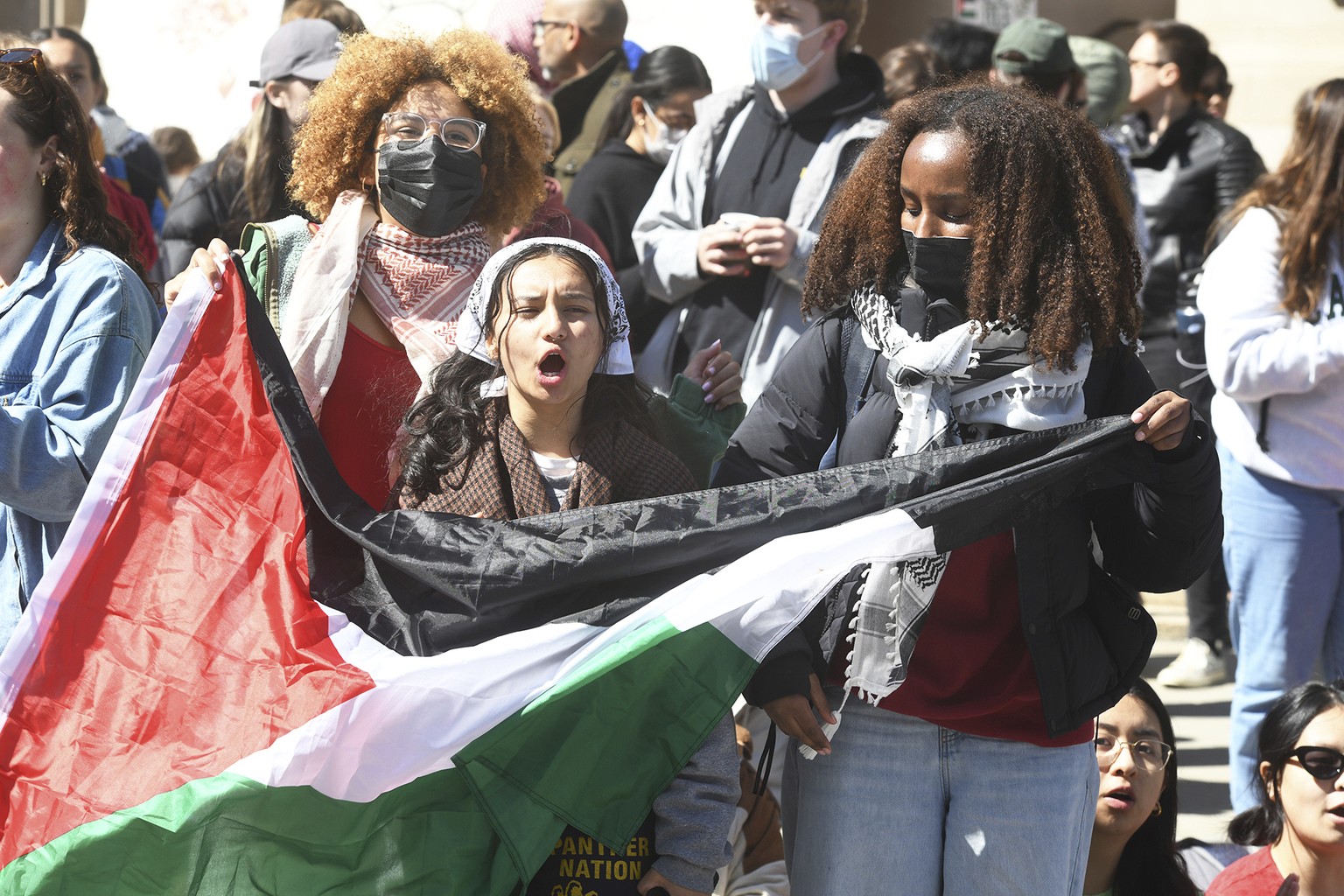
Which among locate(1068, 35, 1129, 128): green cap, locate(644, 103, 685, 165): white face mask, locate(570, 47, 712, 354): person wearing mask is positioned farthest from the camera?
locate(1068, 35, 1129, 128): green cap

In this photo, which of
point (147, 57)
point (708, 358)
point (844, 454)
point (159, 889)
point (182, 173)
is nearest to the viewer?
point (159, 889)

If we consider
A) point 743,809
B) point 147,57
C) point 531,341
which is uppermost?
point 531,341

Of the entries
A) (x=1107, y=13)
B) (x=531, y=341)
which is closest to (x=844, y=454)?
(x=531, y=341)

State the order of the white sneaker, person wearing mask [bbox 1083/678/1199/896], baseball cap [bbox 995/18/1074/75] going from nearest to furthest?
person wearing mask [bbox 1083/678/1199/896] → baseball cap [bbox 995/18/1074/75] → the white sneaker

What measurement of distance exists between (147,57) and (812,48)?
6.49 meters

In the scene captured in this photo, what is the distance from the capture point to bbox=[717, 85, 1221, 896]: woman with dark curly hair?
266cm

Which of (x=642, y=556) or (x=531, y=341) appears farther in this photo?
(x=531, y=341)

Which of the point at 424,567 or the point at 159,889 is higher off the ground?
the point at 424,567

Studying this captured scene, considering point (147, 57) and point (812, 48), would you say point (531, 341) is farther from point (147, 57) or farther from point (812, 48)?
point (147, 57)

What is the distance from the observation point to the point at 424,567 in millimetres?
2734

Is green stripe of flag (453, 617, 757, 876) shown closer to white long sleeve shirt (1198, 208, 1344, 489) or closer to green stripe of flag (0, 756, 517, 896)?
green stripe of flag (0, 756, 517, 896)

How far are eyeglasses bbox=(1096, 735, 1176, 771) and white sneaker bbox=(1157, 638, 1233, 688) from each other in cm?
281

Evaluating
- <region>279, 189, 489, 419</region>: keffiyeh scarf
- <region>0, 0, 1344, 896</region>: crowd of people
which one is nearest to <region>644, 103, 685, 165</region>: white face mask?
<region>0, 0, 1344, 896</region>: crowd of people

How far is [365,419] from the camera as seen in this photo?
3.31 m
